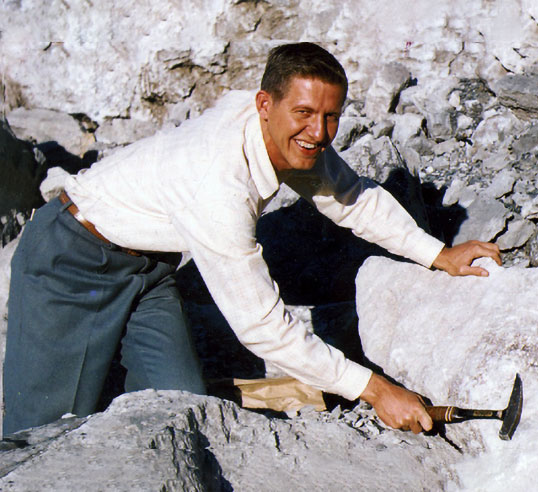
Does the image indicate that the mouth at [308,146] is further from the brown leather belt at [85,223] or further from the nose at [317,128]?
the brown leather belt at [85,223]

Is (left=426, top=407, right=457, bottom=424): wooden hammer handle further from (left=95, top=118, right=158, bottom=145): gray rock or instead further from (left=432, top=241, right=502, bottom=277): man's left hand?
(left=95, top=118, right=158, bottom=145): gray rock

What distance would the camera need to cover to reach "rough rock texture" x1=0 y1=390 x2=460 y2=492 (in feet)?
6.35

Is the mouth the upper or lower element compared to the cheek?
lower

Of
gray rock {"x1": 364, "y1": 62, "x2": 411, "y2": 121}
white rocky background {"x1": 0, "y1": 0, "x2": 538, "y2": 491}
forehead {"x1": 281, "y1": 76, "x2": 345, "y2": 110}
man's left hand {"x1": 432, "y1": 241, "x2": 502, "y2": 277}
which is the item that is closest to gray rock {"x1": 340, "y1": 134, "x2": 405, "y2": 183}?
white rocky background {"x1": 0, "y1": 0, "x2": 538, "y2": 491}

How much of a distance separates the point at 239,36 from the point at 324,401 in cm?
301

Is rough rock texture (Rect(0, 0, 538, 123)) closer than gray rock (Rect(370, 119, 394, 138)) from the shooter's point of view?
No

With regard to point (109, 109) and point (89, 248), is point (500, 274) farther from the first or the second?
point (109, 109)

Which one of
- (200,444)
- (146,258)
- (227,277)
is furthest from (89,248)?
(200,444)

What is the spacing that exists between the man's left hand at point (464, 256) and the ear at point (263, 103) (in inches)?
34.8

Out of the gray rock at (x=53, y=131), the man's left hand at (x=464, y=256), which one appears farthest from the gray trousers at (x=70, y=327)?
the gray rock at (x=53, y=131)

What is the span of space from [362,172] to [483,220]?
28.8 inches

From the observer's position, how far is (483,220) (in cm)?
373

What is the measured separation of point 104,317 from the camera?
A: 2971 mm

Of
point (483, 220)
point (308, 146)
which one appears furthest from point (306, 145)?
point (483, 220)
